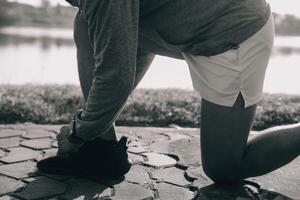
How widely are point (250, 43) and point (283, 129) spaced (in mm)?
493

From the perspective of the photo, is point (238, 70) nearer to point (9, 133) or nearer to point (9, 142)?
point (9, 142)

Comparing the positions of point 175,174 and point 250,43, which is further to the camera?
point 175,174

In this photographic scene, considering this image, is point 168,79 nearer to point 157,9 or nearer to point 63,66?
point 63,66

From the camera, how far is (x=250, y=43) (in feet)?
6.73

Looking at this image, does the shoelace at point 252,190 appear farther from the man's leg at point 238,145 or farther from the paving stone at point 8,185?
the paving stone at point 8,185

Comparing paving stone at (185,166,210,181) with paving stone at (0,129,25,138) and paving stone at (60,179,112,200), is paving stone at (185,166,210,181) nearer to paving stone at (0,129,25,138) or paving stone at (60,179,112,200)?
paving stone at (60,179,112,200)

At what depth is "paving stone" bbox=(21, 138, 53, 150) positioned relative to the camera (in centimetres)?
282

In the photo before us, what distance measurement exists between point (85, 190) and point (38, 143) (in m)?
0.86

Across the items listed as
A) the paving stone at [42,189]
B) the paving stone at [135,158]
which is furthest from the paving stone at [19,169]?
the paving stone at [135,158]

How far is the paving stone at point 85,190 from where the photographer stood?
210 cm

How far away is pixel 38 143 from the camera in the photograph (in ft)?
9.52

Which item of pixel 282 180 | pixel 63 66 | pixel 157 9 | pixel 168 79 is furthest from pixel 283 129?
pixel 63 66

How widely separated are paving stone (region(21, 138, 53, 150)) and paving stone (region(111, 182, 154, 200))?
2.59 feet

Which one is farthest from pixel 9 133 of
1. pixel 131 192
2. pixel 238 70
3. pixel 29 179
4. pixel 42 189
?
pixel 238 70
